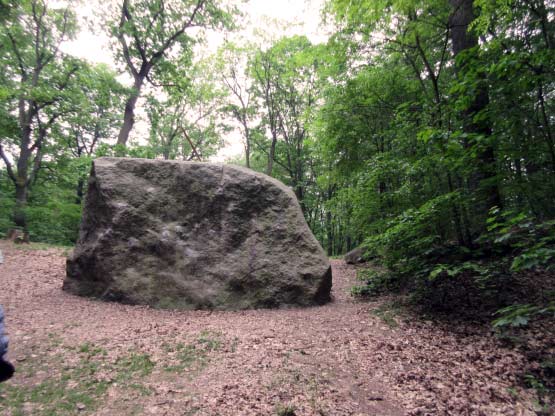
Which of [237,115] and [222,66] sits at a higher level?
[222,66]

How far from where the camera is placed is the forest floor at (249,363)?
9.88 feet

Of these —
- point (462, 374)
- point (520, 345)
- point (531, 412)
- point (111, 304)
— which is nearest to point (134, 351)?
point (111, 304)

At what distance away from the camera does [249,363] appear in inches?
150

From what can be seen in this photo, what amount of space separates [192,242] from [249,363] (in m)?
3.06

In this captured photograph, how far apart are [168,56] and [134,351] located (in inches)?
574

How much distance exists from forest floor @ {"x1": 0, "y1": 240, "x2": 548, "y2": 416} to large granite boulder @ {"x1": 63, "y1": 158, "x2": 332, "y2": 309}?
1.45ft

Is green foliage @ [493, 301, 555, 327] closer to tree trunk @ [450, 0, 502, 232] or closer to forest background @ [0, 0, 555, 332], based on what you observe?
forest background @ [0, 0, 555, 332]

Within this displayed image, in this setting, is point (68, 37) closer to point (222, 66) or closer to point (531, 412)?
point (222, 66)

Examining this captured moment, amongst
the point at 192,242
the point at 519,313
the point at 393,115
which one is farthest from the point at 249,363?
the point at 393,115

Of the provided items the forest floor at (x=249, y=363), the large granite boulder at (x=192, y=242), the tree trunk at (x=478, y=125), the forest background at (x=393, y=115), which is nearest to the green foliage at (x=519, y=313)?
the forest background at (x=393, y=115)

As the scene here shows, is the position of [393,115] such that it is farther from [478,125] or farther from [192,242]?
[192,242]

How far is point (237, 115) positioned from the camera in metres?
21.2

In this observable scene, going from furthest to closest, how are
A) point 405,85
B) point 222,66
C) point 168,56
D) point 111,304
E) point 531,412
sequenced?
point 222,66
point 168,56
point 405,85
point 111,304
point 531,412

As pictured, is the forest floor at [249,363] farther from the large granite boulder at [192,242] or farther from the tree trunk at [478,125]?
the tree trunk at [478,125]
